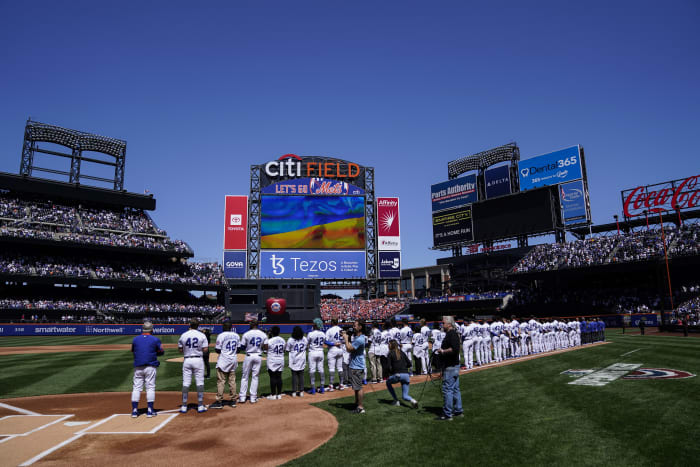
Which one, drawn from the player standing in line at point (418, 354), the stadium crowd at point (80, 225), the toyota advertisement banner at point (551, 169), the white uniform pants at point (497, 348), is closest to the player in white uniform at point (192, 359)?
the player standing in line at point (418, 354)

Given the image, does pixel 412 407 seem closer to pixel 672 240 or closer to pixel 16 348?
pixel 16 348

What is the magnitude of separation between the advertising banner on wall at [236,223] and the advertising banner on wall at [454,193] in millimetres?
27615

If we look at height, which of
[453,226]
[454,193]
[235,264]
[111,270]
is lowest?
[111,270]

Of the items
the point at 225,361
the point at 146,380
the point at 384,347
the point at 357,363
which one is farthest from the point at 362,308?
the point at 146,380

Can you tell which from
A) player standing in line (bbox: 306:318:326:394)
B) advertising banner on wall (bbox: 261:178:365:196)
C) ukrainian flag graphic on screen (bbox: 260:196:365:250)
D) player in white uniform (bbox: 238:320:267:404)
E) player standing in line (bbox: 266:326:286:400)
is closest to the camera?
player in white uniform (bbox: 238:320:267:404)

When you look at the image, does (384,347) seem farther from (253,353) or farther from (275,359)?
(253,353)

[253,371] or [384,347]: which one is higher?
[384,347]

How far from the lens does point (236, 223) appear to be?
61.0m

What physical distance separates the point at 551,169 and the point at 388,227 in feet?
73.9

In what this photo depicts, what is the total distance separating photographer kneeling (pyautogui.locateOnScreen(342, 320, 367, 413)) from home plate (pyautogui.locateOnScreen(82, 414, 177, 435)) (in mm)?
4055

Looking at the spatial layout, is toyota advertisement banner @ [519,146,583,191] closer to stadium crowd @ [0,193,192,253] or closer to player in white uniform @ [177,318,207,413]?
stadium crowd @ [0,193,192,253]

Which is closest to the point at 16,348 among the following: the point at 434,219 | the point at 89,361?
the point at 89,361

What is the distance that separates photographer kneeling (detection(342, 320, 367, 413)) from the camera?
31.8ft

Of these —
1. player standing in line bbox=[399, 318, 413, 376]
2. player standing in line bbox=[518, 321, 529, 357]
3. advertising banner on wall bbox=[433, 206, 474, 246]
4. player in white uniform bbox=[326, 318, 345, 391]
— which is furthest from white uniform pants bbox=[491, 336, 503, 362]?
advertising banner on wall bbox=[433, 206, 474, 246]
